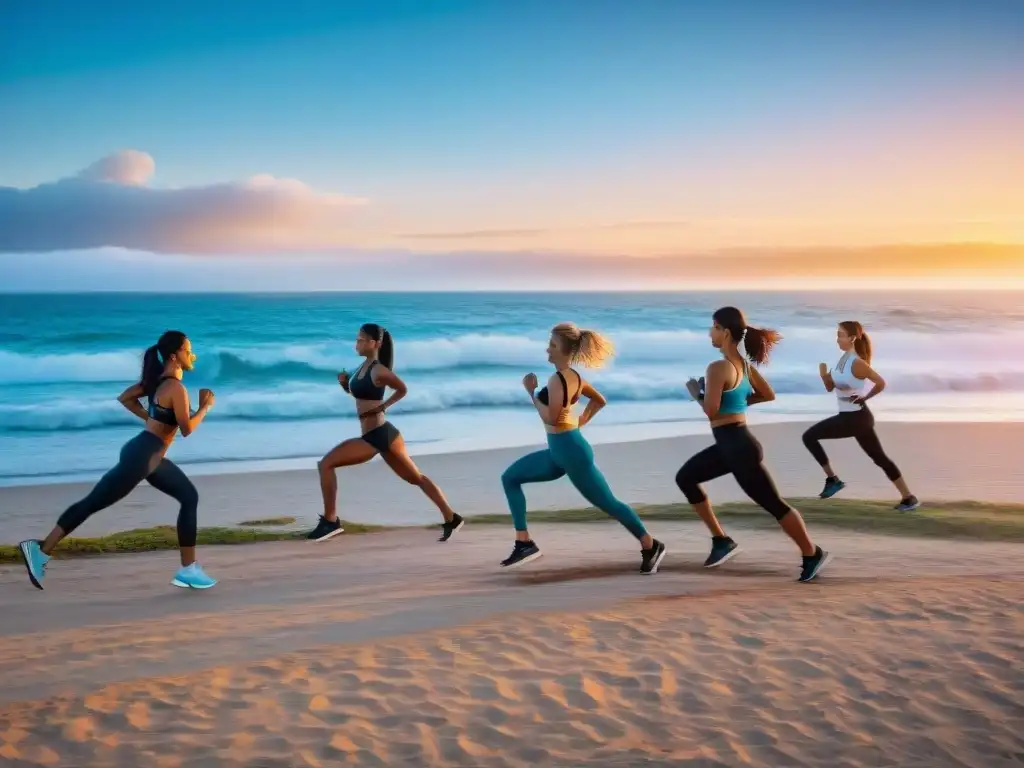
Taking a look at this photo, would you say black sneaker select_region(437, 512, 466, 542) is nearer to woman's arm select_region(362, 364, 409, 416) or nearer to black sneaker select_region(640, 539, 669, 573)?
woman's arm select_region(362, 364, 409, 416)

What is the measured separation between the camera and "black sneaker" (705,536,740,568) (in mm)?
7266

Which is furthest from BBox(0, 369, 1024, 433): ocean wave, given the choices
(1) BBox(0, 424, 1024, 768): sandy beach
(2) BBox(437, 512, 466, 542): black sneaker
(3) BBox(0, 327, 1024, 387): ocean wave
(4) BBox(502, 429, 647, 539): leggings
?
(4) BBox(502, 429, 647, 539): leggings

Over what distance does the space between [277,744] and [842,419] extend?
6629 millimetres

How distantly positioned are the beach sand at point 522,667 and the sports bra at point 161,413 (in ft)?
3.62

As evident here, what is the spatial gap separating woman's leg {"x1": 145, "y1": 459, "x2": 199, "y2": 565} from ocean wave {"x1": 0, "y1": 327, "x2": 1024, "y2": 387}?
27.1m

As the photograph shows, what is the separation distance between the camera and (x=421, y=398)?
24812 mm

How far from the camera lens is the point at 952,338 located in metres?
47.8

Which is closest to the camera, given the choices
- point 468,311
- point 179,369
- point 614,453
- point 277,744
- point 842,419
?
point 277,744

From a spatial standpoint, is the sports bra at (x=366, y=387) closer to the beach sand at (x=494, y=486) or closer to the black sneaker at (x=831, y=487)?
the beach sand at (x=494, y=486)

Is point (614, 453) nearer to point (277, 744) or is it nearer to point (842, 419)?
point (842, 419)

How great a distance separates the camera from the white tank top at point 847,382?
9.38m

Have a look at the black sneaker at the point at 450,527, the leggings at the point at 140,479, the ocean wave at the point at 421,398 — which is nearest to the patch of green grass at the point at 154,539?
the black sneaker at the point at 450,527

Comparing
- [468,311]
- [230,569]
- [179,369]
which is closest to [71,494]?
[230,569]

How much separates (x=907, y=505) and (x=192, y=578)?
19.8 ft
